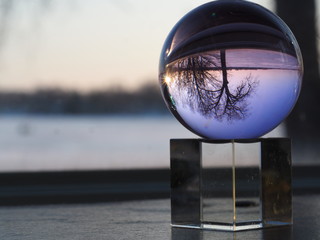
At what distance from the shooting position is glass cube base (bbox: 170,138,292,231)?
220cm

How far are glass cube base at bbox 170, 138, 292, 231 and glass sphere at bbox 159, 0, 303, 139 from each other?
2.7 inches

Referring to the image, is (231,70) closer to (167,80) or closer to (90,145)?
(167,80)

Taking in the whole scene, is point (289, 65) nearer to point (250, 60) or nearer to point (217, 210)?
point (250, 60)

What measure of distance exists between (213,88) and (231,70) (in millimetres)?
75

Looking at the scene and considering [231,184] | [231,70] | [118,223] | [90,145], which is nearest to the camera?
[231,70]

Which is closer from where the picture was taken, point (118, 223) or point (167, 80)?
point (167, 80)

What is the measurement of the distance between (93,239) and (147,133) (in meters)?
2.79

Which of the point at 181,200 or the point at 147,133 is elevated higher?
the point at 147,133

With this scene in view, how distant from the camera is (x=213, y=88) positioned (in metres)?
2.08

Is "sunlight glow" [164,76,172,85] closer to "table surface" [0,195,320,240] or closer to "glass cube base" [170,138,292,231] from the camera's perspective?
"glass cube base" [170,138,292,231]

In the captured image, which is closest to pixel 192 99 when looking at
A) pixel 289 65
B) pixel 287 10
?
pixel 289 65

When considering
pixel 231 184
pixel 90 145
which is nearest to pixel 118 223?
pixel 231 184

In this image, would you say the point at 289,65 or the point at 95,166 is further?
the point at 95,166

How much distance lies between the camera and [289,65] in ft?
7.04
